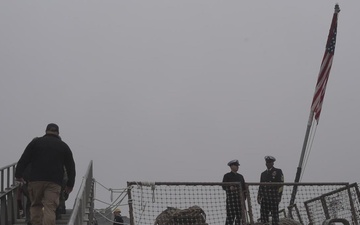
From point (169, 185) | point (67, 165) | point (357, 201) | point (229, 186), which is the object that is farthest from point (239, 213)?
point (67, 165)

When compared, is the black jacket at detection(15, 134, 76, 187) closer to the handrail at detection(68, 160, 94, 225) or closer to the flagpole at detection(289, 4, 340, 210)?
the handrail at detection(68, 160, 94, 225)

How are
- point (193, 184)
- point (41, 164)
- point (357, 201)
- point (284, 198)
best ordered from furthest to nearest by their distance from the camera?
1. point (284, 198)
2. point (357, 201)
3. point (193, 184)
4. point (41, 164)

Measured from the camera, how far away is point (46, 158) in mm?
8359

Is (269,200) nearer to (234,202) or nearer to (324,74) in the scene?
(234,202)

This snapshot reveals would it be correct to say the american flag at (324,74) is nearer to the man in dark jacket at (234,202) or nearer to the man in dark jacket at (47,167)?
the man in dark jacket at (234,202)

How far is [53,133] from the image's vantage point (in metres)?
8.56

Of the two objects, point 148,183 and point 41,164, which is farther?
point 148,183

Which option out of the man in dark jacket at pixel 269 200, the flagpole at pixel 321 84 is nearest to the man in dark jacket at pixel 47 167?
the man in dark jacket at pixel 269 200

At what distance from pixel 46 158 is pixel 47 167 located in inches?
4.7

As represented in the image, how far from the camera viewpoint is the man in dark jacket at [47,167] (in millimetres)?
8383

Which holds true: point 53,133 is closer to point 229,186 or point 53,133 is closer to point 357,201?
point 229,186

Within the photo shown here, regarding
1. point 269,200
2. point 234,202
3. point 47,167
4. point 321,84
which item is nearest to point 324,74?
point 321,84

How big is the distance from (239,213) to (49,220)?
3.99 metres

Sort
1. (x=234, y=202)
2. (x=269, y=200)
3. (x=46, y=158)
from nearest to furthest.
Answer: (x=46, y=158) < (x=234, y=202) < (x=269, y=200)
